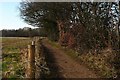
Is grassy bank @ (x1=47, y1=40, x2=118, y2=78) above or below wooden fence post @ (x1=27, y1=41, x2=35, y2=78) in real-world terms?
below

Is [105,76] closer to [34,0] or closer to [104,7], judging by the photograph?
[104,7]

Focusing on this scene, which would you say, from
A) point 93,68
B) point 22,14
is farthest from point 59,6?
point 22,14

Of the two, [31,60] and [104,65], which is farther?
[104,65]

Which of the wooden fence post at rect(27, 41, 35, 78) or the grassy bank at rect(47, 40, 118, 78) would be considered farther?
the grassy bank at rect(47, 40, 118, 78)

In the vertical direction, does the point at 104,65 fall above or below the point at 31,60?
below

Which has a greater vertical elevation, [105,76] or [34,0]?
[34,0]

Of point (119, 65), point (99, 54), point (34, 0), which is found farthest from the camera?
point (34, 0)

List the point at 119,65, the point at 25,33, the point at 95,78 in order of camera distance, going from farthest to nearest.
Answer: the point at 25,33 < the point at 119,65 < the point at 95,78

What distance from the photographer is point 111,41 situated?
44.3ft

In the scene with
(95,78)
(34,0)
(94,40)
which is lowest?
(95,78)

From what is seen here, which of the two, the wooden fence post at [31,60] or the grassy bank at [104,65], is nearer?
the wooden fence post at [31,60]

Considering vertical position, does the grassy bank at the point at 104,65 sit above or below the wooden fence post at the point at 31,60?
below

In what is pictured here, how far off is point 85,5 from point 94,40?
361 centimetres

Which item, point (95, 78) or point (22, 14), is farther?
point (22, 14)
